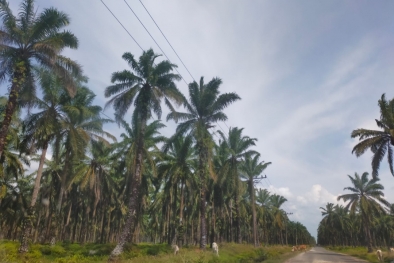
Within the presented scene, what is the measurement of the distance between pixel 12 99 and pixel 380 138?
25.9 m

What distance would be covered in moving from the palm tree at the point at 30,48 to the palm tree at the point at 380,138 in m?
22.1

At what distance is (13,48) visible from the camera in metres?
15.8

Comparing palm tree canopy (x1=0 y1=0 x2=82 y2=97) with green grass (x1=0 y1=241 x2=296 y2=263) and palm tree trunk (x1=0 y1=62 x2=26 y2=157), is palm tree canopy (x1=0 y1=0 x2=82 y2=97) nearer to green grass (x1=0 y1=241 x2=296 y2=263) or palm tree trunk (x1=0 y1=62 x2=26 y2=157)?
palm tree trunk (x1=0 y1=62 x2=26 y2=157)

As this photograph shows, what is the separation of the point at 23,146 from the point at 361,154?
27.9 m

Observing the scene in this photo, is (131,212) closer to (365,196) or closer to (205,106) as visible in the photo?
(205,106)

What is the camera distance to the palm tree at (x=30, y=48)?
50.1 feet

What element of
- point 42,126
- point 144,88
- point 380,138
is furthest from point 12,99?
point 380,138

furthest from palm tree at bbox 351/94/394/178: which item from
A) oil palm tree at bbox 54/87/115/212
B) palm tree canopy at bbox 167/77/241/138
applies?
oil palm tree at bbox 54/87/115/212

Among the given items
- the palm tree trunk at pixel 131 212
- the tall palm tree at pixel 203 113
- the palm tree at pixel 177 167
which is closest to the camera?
the palm tree trunk at pixel 131 212

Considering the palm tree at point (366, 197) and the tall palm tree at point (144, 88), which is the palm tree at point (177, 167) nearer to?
the tall palm tree at point (144, 88)

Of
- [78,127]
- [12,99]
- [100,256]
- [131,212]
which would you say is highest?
[78,127]

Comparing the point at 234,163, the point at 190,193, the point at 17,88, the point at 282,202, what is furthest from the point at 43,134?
the point at 282,202

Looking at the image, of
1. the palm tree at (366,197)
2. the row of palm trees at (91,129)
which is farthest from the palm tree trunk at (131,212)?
the palm tree at (366,197)

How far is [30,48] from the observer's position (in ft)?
52.6
